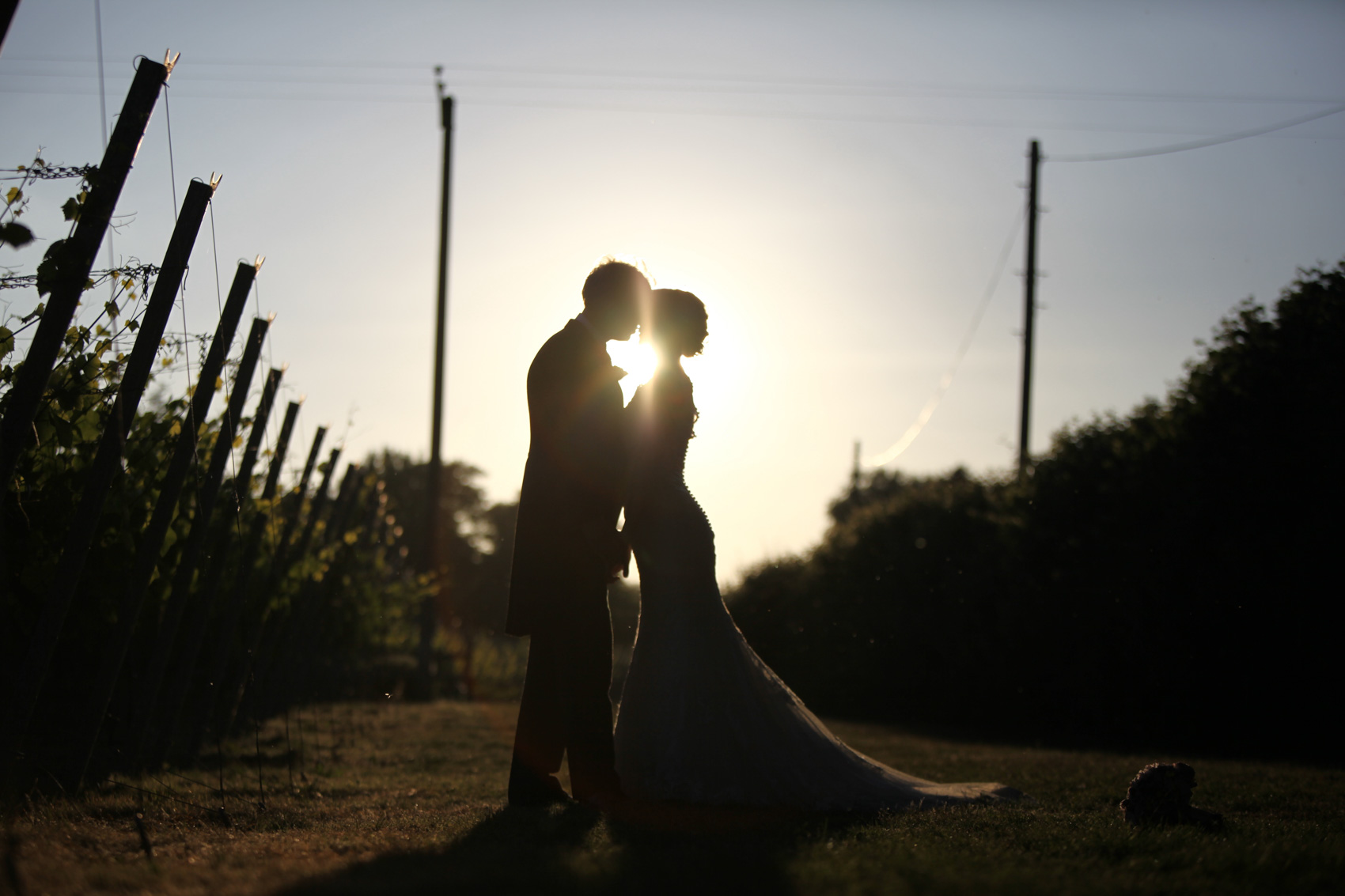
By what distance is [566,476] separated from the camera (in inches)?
187

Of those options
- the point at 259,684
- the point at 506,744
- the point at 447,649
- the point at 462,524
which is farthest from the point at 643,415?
the point at 462,524

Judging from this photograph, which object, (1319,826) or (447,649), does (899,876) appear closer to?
(1319,826)

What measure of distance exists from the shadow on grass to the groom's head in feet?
6.98

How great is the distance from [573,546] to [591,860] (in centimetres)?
167

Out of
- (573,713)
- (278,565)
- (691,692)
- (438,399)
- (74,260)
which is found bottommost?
(573,713)

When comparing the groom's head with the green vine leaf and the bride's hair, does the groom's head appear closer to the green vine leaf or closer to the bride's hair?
the bride's hair

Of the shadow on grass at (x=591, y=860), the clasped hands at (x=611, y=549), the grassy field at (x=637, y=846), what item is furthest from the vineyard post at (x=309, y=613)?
the shadow on grass at (x=591, y=860)

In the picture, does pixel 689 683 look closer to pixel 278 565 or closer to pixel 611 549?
pixel 611 549

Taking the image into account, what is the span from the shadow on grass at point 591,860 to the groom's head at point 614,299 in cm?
213

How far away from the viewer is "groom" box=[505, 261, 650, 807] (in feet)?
15.6

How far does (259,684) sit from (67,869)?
8.91m

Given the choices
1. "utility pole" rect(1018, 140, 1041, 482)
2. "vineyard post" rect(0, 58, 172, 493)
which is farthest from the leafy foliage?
"vineyard post" rect(0, 58, 172, 493)

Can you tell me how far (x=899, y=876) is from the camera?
3102 millimetres

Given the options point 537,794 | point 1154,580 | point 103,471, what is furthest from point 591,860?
point 1154,580
